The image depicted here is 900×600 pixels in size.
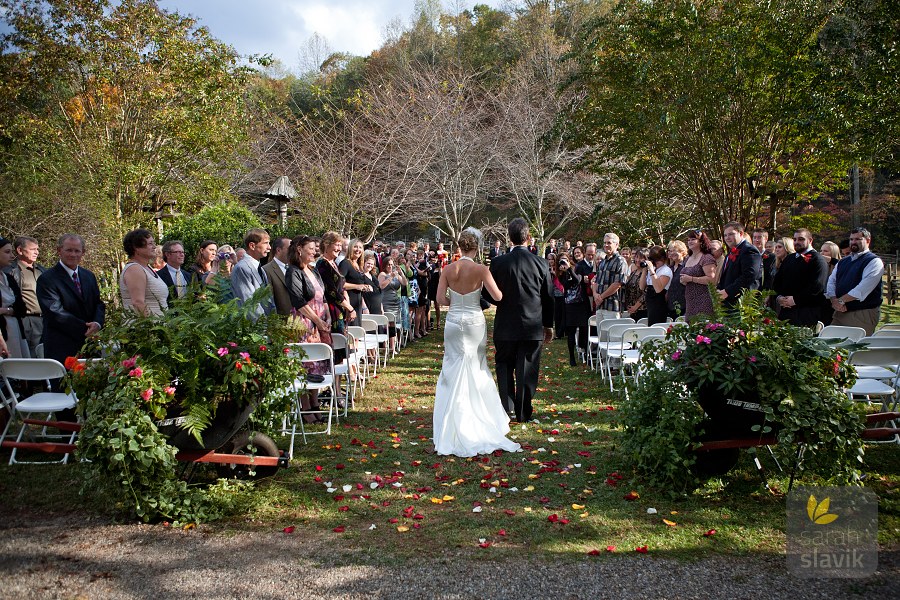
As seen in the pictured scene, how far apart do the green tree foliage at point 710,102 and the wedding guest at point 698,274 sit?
3.60 meters

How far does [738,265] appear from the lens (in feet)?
27.6

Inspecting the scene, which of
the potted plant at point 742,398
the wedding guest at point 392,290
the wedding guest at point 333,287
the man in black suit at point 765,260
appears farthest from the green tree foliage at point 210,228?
the potted plant at point 742,398

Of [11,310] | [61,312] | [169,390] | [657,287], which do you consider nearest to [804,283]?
[657,287]

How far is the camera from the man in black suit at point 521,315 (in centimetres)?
735

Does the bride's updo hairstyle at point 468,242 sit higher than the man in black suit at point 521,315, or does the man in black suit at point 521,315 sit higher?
the bride's updo hairstyle at point 468,242

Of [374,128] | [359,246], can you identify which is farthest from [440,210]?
[359,246]

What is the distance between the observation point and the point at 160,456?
4.28 m

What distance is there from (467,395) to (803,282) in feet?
17.0

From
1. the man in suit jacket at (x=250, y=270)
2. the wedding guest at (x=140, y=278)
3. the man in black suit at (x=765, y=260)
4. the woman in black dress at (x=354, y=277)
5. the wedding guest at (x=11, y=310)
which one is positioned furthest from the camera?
the man in black suit at (x=765, y=260)

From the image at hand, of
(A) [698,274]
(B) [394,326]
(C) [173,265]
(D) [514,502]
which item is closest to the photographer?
(D) [514,502]

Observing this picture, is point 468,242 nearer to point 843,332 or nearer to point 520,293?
point 520,293

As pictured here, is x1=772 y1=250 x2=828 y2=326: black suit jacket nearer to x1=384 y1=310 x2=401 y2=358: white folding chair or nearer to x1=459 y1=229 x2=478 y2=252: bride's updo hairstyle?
x1=459 y1=229 x2=478 y2=252: bride's updo hairstyle

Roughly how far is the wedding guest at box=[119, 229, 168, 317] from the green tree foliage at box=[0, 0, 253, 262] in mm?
9139

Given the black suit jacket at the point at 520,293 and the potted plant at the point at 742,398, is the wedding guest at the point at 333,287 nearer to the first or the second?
the black suit jacket at the point at 520,293
